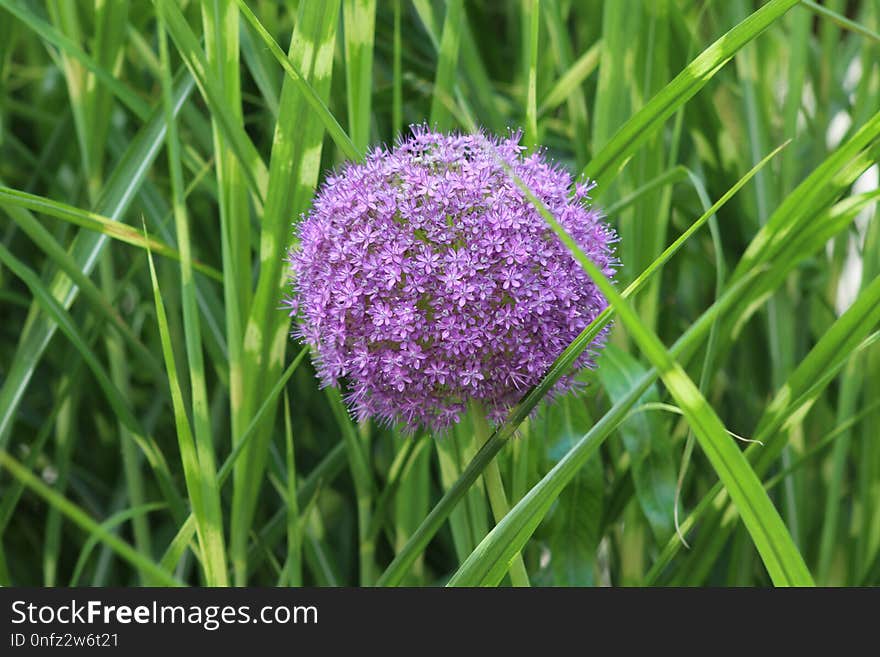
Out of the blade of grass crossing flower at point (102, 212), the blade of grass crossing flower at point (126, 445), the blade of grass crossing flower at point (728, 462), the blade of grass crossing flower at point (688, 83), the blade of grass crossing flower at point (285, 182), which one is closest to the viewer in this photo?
the blade of grass crossing flower at point (728, 462)

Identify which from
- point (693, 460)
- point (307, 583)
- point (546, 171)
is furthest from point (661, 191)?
point (307, 583)

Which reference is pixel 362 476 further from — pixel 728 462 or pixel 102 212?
pixel 728 462

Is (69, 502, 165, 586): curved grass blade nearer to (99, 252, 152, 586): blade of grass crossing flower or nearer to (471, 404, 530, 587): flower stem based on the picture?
(99, 252, 152, 586): blade of grass crossing flower

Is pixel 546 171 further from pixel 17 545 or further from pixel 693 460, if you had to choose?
pixel 17 545

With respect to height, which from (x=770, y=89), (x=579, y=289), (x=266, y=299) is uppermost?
(x=770, y=89)

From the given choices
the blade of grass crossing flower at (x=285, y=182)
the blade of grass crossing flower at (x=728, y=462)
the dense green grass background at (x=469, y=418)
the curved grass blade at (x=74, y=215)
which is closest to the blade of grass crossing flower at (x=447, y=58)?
the dense green grass background at (x=469, y=418)

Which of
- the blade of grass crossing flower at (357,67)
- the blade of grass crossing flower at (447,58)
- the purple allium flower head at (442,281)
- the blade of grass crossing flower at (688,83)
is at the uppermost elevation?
the blade of grass crossing flower at (447,58)

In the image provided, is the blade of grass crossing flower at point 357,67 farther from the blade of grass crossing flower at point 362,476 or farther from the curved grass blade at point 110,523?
→ the curved grass blade at point 110,523

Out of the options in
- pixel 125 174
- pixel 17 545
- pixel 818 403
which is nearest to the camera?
pixel 125 174
